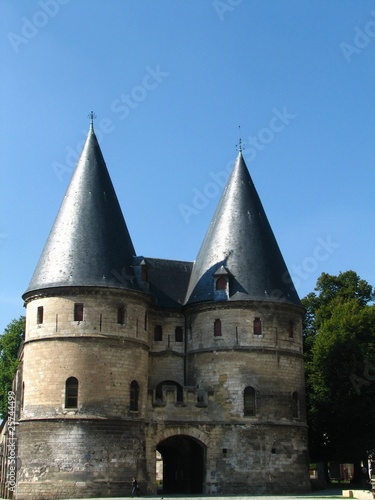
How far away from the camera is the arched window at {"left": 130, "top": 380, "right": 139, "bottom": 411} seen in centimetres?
3631

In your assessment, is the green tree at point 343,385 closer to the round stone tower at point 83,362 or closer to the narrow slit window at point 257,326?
the narrow slit window at point 257,326

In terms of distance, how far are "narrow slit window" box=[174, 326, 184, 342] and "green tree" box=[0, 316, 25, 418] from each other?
21719 millimetres

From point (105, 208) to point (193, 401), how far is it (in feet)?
34.6

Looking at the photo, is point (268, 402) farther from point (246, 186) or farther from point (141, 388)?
point (246, 186)

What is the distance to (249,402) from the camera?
3819cm

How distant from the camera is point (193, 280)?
42.9m

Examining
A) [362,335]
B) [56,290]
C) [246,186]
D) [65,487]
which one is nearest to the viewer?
[65,487]

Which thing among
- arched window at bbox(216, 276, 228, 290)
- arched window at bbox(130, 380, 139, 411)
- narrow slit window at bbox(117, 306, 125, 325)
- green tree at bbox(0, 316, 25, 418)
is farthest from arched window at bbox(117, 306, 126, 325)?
green tree at bbox(0, 316, 25, 418)

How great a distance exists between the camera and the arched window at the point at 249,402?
125ft

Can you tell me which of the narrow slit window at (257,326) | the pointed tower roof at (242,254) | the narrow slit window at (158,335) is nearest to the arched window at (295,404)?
the narrow slit window at (257,326)

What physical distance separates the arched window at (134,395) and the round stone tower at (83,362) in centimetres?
5

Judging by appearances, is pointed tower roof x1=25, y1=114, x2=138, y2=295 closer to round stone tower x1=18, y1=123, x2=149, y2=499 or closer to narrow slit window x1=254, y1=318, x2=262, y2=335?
round stone tower x1=18, y1=123, x2=149, y2=499

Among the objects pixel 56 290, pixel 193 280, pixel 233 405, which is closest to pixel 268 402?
pixel 233 405

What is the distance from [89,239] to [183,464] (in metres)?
13.2
